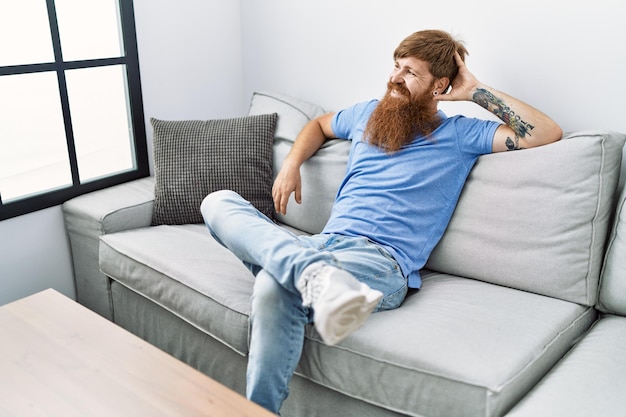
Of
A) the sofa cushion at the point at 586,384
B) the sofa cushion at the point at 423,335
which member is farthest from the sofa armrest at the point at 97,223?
the sofa cushion at the point at 586,384

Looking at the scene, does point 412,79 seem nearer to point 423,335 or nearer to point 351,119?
point 351,119

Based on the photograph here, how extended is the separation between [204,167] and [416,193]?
0.88 meters

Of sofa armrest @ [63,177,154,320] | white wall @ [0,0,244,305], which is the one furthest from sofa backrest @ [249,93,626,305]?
white wall @ [0,0,244,305]

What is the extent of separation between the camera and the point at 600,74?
1.95 m

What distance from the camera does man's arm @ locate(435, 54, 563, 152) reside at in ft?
6.05

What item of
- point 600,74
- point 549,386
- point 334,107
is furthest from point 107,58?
point 549,386

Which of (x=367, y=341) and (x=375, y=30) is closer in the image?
(x=367, y=341)

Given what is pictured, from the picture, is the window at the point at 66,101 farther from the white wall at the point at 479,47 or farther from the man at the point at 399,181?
the man at the point at 399,181

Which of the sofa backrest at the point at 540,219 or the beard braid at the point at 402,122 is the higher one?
the beard braid at the point at 402,122

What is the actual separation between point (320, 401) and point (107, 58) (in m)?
1.78

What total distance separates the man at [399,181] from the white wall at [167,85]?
98 cm

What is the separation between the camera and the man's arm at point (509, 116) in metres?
1.84

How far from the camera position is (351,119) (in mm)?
2266

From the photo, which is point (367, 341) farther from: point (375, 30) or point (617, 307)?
point (375, 30)
